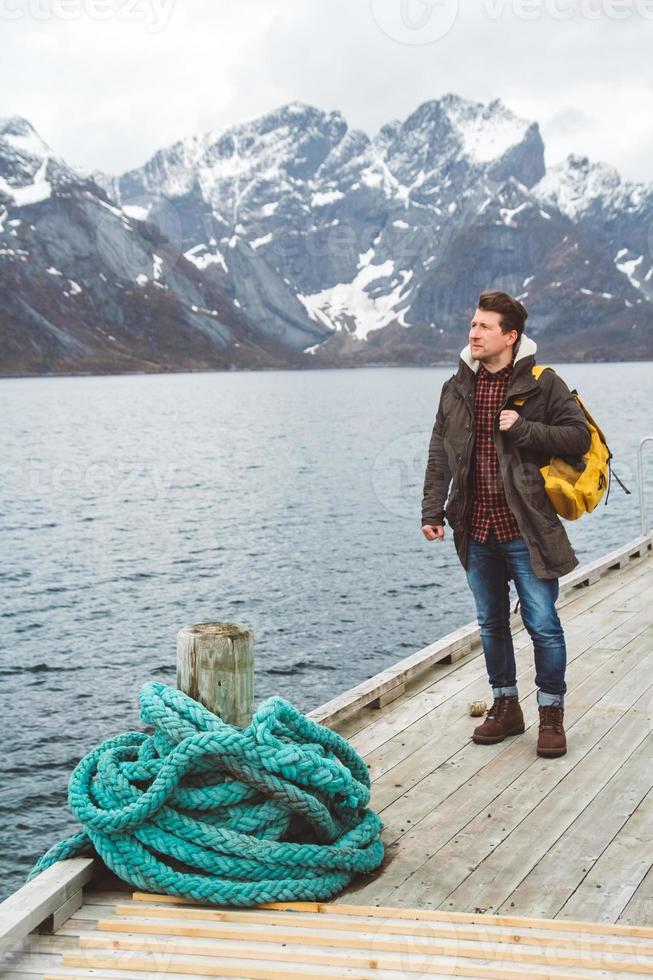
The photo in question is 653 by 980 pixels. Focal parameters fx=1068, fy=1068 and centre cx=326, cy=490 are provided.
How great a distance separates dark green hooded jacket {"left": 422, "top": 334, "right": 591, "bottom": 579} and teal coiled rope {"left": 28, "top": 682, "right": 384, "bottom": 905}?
1583mm

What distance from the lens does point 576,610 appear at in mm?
9484

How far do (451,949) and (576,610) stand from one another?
6226 mm

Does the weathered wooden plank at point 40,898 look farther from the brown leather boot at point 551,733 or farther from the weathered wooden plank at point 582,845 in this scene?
the brown leather boot at point 551,733

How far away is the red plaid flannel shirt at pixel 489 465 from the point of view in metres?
5.40

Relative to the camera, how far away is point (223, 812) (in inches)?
167

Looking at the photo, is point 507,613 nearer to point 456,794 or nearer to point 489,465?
point 489,465

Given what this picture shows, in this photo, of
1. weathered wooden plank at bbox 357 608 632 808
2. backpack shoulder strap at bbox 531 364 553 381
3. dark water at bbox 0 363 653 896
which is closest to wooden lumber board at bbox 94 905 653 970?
weathered wooden plank at bbox 357 608 632 808

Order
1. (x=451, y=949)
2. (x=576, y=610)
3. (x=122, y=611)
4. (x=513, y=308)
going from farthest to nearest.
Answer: (x=122, y=611) → (x=576, y=610) → (x=513, y=308) → (x=451, y=949)

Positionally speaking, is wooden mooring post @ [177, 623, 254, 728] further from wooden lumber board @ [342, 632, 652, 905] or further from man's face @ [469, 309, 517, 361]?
man's face @ [469, 309, 517, 361]

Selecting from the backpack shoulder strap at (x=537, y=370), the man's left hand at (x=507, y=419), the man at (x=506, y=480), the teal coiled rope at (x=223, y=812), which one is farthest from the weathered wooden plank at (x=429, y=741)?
the backpack shoulder strap at (x=537, y=370)

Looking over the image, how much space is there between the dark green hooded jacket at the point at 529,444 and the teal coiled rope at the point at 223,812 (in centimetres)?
158

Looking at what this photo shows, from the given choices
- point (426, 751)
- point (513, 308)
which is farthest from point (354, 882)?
point (513, 308)

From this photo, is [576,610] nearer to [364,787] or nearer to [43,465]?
[364,787]

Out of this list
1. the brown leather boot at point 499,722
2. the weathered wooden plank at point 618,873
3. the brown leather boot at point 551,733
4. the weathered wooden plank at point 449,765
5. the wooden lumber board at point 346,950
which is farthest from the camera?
the brown leather boot at point 499,722
